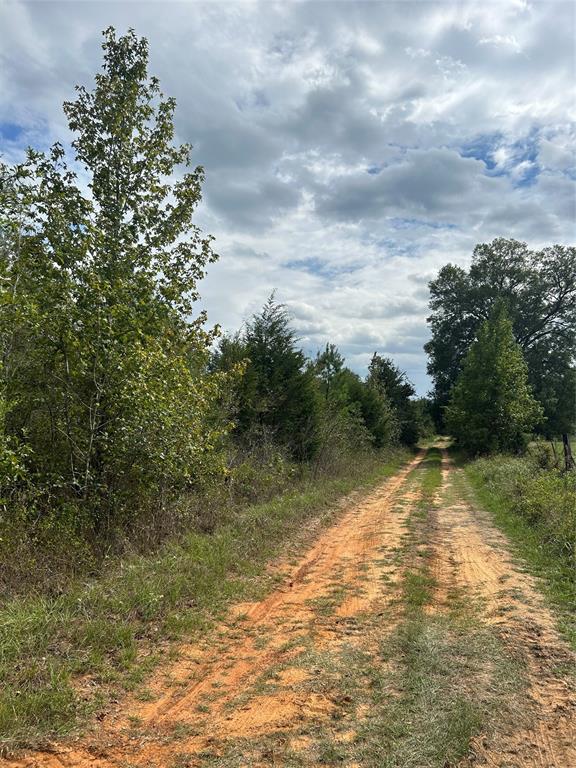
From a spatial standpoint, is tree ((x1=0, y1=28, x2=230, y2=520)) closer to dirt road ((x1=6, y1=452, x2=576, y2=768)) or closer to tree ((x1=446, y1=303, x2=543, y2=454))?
dirt road ((x1=6, y1=452, x2=576, y2=768))

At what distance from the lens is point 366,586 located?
668cm

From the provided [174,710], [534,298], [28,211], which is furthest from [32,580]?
[534,298]

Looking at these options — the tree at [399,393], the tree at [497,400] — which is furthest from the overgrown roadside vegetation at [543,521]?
the tree at [399,393]

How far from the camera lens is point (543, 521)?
387 inches

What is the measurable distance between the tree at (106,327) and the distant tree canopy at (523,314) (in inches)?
1380

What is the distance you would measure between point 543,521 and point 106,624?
28.2 ft

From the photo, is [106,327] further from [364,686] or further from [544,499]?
[544,499]

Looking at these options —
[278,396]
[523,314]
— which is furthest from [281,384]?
[523,314]

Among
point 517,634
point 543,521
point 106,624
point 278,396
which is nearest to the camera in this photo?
point 106,624

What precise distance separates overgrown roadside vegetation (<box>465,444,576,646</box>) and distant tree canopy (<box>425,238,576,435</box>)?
2564cm

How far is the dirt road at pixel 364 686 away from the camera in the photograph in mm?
3178

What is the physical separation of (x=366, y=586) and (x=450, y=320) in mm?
45619

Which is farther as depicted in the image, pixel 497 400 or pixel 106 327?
pixel 497 400

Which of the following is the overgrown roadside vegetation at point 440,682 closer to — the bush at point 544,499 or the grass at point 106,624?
the grass at point 106,624
